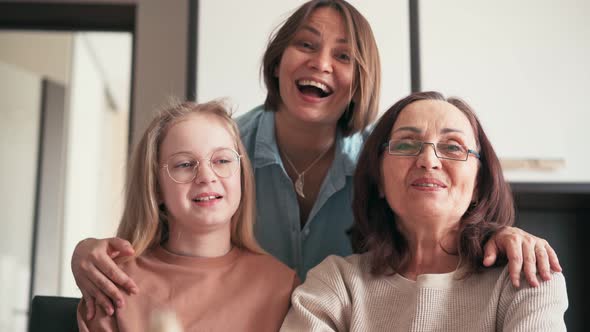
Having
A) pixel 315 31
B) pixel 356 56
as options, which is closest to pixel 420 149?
pixel 356 56

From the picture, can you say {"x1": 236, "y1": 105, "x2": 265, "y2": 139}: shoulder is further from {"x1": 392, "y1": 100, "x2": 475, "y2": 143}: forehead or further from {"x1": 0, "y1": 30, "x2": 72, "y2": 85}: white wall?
{"x1": 0, "y1": 30, "x2": 72, "y2": 85}: white wall

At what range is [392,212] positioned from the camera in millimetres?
1557

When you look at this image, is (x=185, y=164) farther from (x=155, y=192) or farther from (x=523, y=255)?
(x=523, y=255)

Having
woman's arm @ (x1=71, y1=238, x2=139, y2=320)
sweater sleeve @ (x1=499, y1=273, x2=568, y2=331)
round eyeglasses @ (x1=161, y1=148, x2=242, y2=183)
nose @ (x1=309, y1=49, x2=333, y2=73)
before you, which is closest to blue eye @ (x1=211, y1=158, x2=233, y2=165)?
round eyeglasses @ (x1=161, y1=148, x2=242, y2=183)

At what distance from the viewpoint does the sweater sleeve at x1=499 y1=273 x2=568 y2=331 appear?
3.85 ft

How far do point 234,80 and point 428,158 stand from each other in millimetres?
1046

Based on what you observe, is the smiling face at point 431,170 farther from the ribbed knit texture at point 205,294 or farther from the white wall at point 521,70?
the white wall at point 521,70

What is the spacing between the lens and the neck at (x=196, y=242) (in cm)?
151

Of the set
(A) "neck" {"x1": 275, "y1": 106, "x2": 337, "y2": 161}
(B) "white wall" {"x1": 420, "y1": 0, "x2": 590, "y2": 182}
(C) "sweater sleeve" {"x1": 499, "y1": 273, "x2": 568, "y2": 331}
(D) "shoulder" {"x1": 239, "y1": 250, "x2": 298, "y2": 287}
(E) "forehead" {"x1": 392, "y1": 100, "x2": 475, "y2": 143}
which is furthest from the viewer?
(B) "white wall" {"x1": 420, "y1": 0, "x2": 590, "y2": 182}

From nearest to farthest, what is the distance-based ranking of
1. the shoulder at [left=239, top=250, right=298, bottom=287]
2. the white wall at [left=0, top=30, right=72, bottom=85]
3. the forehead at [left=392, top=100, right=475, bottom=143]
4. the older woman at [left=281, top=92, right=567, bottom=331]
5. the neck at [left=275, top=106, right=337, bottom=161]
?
the older woman at [left=281, top=92, right=567, bottom=331], the forehead at [left=392, top=100, right=475, bottom=143], the shoulder at [left=239, top=250, right=298, bottom=287], the neck at [left=275, top=106, right=337, bottom=161], the white wall at [left=0, top=30, right=72, bottom=85]

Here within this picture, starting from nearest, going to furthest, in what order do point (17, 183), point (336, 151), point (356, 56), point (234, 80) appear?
point (356, 56)
point (336, 151)
point (234, 80)
point (17, 183)

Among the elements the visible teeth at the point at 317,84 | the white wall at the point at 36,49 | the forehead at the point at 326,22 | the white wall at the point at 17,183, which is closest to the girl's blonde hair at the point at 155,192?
the visible teeth at the point at 317,84

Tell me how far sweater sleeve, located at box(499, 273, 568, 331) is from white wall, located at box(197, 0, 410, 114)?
3.54 ft

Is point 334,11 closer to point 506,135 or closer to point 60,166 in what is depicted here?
point 506,135
